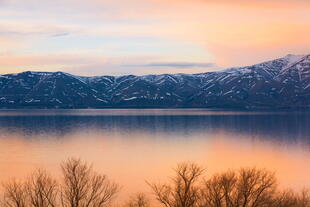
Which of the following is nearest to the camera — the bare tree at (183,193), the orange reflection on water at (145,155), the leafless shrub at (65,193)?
the leafless shrub at (65,193)

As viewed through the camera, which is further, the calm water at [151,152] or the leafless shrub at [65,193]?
the calm water at [151,152]

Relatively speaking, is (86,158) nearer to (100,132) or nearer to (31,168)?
(31,168)

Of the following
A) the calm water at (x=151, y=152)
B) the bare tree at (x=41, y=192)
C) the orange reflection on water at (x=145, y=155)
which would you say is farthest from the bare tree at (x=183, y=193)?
the calm water at (x=151, y=152)

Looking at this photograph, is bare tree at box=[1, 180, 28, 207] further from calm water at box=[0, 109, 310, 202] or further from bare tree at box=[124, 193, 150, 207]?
calm water at box=[0, 109, 310, 202]

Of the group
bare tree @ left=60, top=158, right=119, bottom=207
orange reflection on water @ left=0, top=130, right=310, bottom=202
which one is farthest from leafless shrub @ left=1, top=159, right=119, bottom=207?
orange reflection on water @ left=0, top=130, right=310, bottom=202

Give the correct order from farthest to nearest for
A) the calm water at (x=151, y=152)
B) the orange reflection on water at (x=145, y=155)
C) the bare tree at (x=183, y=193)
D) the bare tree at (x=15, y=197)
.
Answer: the calm water at (x=151, y=152) < the orange reflection on water at (x=145, y=155) < the bare tree at (x=183, y=193) < the bare tree at (x=15, y=197)

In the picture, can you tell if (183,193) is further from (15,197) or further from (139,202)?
(15,197)

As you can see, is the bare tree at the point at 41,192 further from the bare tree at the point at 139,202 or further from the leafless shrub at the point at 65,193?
the bare tree at the point at 139,202

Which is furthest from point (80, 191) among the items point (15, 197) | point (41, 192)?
point (15, 197)

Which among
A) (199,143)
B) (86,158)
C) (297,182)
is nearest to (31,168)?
(86,158)

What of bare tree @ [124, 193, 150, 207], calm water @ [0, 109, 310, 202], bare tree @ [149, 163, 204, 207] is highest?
bare tree @ [149, 163, 204, 207]

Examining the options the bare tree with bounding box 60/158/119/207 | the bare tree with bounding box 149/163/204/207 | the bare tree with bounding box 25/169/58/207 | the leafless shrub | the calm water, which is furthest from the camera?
the calm water

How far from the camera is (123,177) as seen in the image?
85375mm

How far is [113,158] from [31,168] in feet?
78.1
